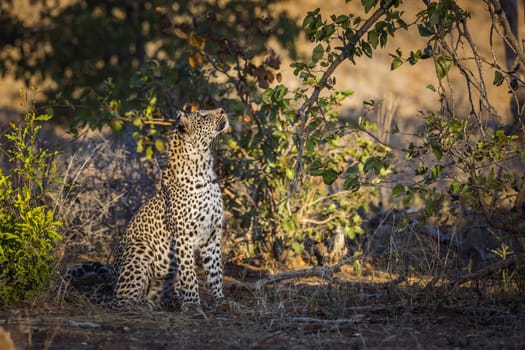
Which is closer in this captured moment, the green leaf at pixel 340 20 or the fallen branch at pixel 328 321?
the fallen branch at pixel 328 321

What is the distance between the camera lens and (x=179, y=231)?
747 cm

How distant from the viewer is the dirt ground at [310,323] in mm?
5426

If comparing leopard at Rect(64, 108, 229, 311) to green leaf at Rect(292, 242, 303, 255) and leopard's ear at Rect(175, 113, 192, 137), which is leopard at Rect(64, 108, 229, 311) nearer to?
leopard's ear at Rect(175, 113, 192, 137)

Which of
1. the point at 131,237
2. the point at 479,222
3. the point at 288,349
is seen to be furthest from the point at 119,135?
the point at 288,349

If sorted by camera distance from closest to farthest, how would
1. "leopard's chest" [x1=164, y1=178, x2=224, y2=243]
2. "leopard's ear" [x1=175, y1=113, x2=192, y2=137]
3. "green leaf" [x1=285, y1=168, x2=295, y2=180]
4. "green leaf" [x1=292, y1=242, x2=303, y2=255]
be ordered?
"leopard's chest" [x1=164, y1=178, x2=224, y2=243] → "leopard's ear" [x1=175, y1=113, x2=192, y2=137] → "green leaf" [x1=285, y1=168, x2=295, y2=180] → "green leaf" [x1=292, y1=242, x2=303, y2=255]

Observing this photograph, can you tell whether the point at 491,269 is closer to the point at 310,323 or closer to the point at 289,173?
the point at 310,323

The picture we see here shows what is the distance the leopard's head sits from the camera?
7727mm

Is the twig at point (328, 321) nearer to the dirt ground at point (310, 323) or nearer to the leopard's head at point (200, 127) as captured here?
the dirt ground at point (310, 323)

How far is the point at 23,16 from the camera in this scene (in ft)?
52.7

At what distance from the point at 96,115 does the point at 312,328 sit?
4.47 m

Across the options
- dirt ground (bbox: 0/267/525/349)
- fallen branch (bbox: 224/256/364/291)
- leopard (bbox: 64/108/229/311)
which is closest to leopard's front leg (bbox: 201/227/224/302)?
leopard (bbox: 64/108/229/311)

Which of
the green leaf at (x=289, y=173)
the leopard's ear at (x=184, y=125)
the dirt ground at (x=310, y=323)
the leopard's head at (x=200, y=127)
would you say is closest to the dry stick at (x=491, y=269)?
→ the dirt ground at (x=310, y=323)

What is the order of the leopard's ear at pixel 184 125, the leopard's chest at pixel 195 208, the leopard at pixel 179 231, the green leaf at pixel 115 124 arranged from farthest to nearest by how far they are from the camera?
the green leaf at pixel 115 124 < the leopard's ear at pixel 184 125 < the leopard's chest at pixel 195 208 < the leopard at pixel 179 231

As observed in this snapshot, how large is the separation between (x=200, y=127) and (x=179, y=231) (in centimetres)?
112
